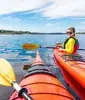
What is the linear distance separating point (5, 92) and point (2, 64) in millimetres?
1873

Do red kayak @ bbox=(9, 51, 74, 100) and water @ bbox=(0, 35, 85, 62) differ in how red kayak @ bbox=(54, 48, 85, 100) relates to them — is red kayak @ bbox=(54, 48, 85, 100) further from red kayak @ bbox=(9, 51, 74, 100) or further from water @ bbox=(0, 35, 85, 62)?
water @ bbox=(0, 35, 85, 62)

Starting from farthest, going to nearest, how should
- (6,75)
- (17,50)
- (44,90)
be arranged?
1. (17,50)
2. (6,75)
3. (44,90)

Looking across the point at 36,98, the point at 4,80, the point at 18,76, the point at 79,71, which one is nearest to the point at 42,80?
the point at 4,80

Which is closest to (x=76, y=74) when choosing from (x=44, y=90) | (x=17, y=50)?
(x=44, y=90)

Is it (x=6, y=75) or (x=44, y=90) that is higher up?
(x=6, y=75)

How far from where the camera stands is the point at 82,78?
551cm

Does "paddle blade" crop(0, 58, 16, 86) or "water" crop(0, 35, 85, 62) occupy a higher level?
"paddle blade" crop(0, 58, 16, 86)

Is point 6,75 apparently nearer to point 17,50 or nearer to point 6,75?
point 6,75

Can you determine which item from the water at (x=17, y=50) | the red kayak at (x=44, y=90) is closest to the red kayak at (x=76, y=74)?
the red kayak at (x=44, y=90)

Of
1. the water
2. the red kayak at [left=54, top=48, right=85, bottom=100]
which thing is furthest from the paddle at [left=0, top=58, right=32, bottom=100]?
the water

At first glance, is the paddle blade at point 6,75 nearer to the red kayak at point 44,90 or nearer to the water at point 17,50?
the red kayak at point 44,90

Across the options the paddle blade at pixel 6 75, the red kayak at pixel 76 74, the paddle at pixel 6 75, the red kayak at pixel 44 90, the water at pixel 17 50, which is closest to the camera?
the red kayak at pixel 44 90

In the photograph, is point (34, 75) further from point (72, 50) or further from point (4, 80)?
point (72, 50)

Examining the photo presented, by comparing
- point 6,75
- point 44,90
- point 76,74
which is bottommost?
point 76,74
